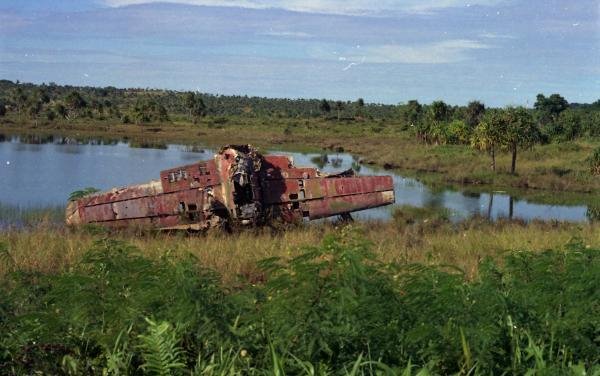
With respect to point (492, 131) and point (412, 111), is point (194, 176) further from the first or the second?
point (412, 111)

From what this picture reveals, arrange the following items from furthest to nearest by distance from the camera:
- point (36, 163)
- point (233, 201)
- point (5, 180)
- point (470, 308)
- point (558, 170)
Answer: point (558, 170)
point (36, 163)
point (5, 180)
point (233, 201)
point (470, 308)

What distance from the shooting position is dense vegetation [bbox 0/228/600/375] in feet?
14.2

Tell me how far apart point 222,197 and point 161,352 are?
1277 cm

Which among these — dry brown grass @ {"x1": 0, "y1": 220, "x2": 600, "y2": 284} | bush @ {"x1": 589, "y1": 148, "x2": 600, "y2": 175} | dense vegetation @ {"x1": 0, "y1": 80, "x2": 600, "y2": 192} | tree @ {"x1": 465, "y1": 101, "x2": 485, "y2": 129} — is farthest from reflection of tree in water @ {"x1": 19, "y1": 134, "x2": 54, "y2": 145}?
tree @ {"x1": 465, "y1": 101, "x2": 485, "y2": 129}

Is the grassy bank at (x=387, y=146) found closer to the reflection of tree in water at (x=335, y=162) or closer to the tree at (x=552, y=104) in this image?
the reflection of tree in water at (x=335, y=162)

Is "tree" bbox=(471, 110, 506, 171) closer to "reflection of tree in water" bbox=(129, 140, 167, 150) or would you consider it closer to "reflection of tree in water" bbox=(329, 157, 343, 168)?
"reflection of tree in water" bbox=(329, 157, 343, 168)

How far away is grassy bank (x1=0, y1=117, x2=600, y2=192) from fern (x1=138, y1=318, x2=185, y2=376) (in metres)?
41.3

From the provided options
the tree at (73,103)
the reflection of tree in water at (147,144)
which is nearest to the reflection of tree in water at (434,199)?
the reflection of tree in water at (147,144)

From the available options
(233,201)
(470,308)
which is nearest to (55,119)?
(233,201)

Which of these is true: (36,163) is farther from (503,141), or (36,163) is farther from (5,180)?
(503,141)

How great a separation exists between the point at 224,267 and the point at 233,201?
250 inches

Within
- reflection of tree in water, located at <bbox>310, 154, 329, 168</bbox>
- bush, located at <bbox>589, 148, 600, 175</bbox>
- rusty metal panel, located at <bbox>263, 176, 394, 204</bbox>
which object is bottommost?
reflection of tree in water, located at <bbox>310, 154, 329, 168</bbox>

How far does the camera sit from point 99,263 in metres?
5.44

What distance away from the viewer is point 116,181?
107 ft
